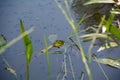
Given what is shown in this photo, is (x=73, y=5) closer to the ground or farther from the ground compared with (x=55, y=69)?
farther from the ground

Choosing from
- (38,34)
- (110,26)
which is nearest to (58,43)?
(38,34)

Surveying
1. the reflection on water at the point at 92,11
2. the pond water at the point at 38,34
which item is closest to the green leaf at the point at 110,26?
the pond water at the point at 38,34

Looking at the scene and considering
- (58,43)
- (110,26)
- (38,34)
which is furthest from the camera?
(38,34)

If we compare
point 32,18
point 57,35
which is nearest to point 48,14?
point 32,18

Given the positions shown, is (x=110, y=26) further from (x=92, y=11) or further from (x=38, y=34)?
(x=92, y=11)

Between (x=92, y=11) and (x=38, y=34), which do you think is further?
(x=92, y=11)

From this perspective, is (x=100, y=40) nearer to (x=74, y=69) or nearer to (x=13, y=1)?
(x=74, y=69)

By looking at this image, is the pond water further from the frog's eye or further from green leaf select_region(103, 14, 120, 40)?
green leaf select_region(103, 14, 120, 40)

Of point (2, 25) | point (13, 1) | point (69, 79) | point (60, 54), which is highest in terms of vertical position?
point (13, 1)

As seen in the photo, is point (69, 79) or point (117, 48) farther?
point (117, 48)
